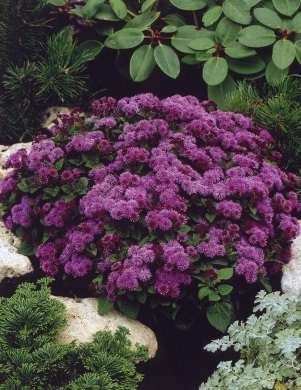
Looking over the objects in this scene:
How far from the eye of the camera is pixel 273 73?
3.90 metres

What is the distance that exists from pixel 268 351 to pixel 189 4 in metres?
2.42

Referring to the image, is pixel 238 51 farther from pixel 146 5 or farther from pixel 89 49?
pixel 89 49

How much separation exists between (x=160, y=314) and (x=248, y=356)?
0.60m

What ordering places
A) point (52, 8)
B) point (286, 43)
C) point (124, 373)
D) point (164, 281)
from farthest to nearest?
point (52, 8) → point (286, 43) → point (164, 281) → point (124, 373)

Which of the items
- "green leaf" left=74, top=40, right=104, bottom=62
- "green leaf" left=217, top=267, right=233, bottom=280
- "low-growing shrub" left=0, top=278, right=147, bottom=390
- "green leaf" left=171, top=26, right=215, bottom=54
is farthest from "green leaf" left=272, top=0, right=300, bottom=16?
"low-growing shrub" left=0, top=278, right=147, bottom=390

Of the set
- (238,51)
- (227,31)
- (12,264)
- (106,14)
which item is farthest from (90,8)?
(12,264)

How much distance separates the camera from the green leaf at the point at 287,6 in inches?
155

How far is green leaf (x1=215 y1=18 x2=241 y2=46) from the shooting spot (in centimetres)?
394

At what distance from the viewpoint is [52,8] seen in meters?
4.27

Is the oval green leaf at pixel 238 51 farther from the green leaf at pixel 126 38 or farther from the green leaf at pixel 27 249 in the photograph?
the green leaf at pixel 27 249

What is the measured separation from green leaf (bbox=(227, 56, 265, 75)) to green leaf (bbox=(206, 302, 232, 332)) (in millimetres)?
1694

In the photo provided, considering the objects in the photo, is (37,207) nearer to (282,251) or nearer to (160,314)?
(160,314)

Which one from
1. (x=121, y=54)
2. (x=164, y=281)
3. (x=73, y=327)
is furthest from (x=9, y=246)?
(x=121, y=54)

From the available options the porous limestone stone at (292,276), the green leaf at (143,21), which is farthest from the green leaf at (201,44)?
the porous limestone stone at (292,276)
